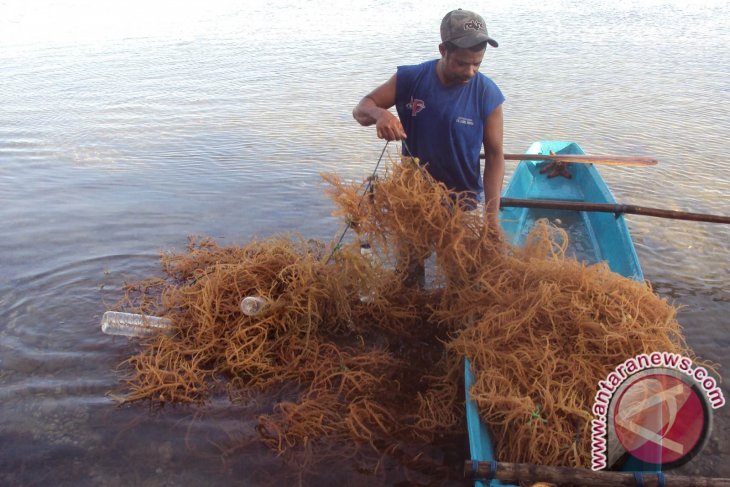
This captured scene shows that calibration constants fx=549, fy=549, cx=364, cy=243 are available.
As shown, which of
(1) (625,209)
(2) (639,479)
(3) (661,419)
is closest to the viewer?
(2) (639,479)

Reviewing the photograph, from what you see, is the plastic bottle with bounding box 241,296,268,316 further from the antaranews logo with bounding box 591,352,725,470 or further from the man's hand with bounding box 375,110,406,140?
the antaranews logo with bounding box 591,352,725,470

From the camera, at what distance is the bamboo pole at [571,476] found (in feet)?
8.80

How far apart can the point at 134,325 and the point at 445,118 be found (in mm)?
3212

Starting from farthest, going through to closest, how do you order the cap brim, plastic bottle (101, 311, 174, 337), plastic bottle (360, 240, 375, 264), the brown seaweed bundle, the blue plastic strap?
plastic bottle (101, 311, 174, 337)
plastic bottle (360, 240, 375, 264)
the cap brim
the brown seaweed bundle
the blue plastic strap

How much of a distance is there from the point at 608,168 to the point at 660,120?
3.09 m

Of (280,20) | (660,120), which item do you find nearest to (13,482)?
(660,120)

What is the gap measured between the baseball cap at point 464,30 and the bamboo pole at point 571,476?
2.52 metres

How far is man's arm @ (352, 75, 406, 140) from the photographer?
143 inches

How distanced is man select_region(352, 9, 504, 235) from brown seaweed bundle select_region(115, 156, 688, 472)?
0.81ft

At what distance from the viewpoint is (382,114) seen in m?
3.74

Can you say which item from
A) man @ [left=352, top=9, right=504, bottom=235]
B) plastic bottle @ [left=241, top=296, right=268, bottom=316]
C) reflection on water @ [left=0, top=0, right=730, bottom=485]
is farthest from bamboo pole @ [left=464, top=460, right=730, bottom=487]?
plastic bottle @ [left=241, top=296, right=268, bottom=316]

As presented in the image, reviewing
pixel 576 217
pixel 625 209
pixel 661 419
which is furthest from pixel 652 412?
pixel 576 217

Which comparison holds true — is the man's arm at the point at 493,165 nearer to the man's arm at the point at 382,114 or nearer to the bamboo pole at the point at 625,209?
the man's arm at the point at 382,114

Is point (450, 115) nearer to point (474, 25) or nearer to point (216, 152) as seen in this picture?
point (474, 25)
